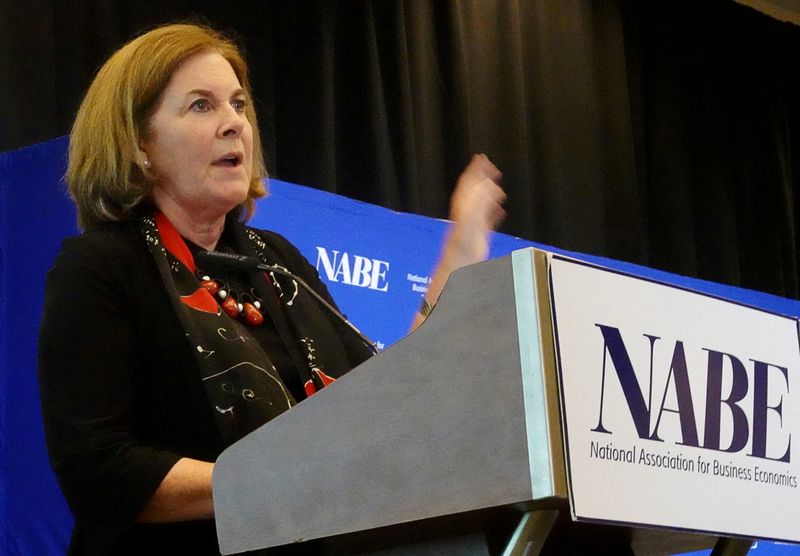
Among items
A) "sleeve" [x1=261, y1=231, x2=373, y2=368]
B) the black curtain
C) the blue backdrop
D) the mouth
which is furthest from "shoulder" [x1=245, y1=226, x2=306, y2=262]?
the black curtain

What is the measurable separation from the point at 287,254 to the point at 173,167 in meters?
0.21

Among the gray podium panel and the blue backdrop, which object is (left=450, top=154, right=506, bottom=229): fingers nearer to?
the gray podium panel

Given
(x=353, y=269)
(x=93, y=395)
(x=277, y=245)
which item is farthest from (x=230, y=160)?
(x=353, y=269)

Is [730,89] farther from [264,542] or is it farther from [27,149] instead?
[264,542]

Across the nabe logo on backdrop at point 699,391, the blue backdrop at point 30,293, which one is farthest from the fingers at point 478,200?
the blue backdrop at point 30,293

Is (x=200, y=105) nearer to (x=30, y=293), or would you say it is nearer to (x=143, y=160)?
(x=143, y=160)

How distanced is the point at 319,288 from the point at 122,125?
0.33 metres

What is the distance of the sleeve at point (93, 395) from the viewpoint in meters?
1.29

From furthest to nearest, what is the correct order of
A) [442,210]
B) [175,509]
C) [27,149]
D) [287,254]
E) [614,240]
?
[614,240]
[442,210]
[27,149]
[287,254]
[175,509]

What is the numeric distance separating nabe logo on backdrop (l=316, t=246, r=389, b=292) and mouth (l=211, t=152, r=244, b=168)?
902mm

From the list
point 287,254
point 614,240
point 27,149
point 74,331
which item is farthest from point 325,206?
point 614,240

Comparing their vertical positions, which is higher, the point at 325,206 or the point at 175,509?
the point at 325,206

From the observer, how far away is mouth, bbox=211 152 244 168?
62.6 inches

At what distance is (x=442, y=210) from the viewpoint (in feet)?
12.1
